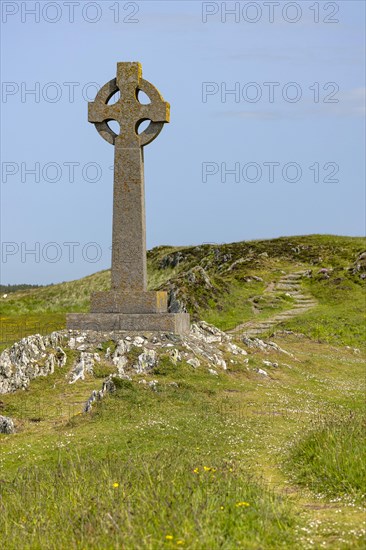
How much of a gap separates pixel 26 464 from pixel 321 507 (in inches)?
243

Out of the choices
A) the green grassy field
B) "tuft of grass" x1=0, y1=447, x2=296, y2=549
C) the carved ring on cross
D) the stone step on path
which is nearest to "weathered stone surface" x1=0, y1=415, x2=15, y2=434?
the green grassy field

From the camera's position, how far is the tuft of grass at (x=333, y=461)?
1117 centimetres

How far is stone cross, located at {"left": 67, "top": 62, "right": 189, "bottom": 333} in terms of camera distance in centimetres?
2514

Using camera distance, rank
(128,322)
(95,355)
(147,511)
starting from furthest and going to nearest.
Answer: (128,322) → (95,355) → (147,511)

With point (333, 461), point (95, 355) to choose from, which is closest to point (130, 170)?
point (95, 355)

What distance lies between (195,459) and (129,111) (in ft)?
52.1

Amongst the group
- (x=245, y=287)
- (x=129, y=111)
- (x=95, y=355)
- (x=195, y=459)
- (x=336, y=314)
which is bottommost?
(x=195, y=459)

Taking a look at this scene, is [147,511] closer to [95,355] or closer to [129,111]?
[95,355]

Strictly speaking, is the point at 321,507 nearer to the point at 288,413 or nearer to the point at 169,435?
the point at 169,435

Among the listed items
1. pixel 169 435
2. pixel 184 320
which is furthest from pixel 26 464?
pixel 184 320

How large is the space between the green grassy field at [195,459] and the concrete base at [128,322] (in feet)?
5.93

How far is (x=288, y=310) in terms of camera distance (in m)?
47.8

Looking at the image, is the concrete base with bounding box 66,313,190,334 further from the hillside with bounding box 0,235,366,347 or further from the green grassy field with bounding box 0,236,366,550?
the hillside with bounding box 0,235,366,347

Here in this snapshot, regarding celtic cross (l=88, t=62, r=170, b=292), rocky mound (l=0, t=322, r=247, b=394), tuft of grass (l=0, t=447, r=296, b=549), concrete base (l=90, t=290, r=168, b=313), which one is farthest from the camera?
celtic cross (l=88, t=62, r=170, b=292)
